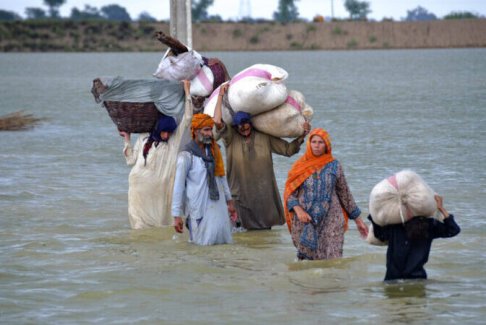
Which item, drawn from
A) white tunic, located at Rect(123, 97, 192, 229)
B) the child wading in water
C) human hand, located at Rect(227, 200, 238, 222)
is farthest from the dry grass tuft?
the child wading in water

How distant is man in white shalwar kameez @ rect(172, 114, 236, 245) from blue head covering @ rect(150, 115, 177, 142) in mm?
971

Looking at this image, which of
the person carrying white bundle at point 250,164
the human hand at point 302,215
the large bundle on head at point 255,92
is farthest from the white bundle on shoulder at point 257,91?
the human hand at point 302,215

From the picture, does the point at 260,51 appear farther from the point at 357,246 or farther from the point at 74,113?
the point at 357,246

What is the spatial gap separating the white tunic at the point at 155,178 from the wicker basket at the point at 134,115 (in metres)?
0.17

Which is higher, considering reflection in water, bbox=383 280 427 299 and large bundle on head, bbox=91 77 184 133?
large bundle on head, bbox=91 77 184 133

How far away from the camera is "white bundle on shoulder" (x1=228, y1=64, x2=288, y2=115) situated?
928 cm

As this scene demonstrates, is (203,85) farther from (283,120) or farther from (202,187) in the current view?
(202,187)

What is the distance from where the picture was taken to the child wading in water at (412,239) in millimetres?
6906

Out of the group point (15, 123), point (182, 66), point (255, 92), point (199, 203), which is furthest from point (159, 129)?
point (15, 123)

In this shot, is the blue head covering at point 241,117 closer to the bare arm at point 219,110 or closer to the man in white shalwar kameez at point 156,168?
the bare arm at point 219,110

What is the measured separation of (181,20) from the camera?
11.4 meters

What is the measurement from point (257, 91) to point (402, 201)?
2.64 meters

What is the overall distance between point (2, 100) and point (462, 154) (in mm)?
22537

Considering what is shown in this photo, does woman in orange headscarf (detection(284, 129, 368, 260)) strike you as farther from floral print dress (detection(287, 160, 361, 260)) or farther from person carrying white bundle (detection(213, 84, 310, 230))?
person carrying white bundle (detection(213, 84, 310, 230))
